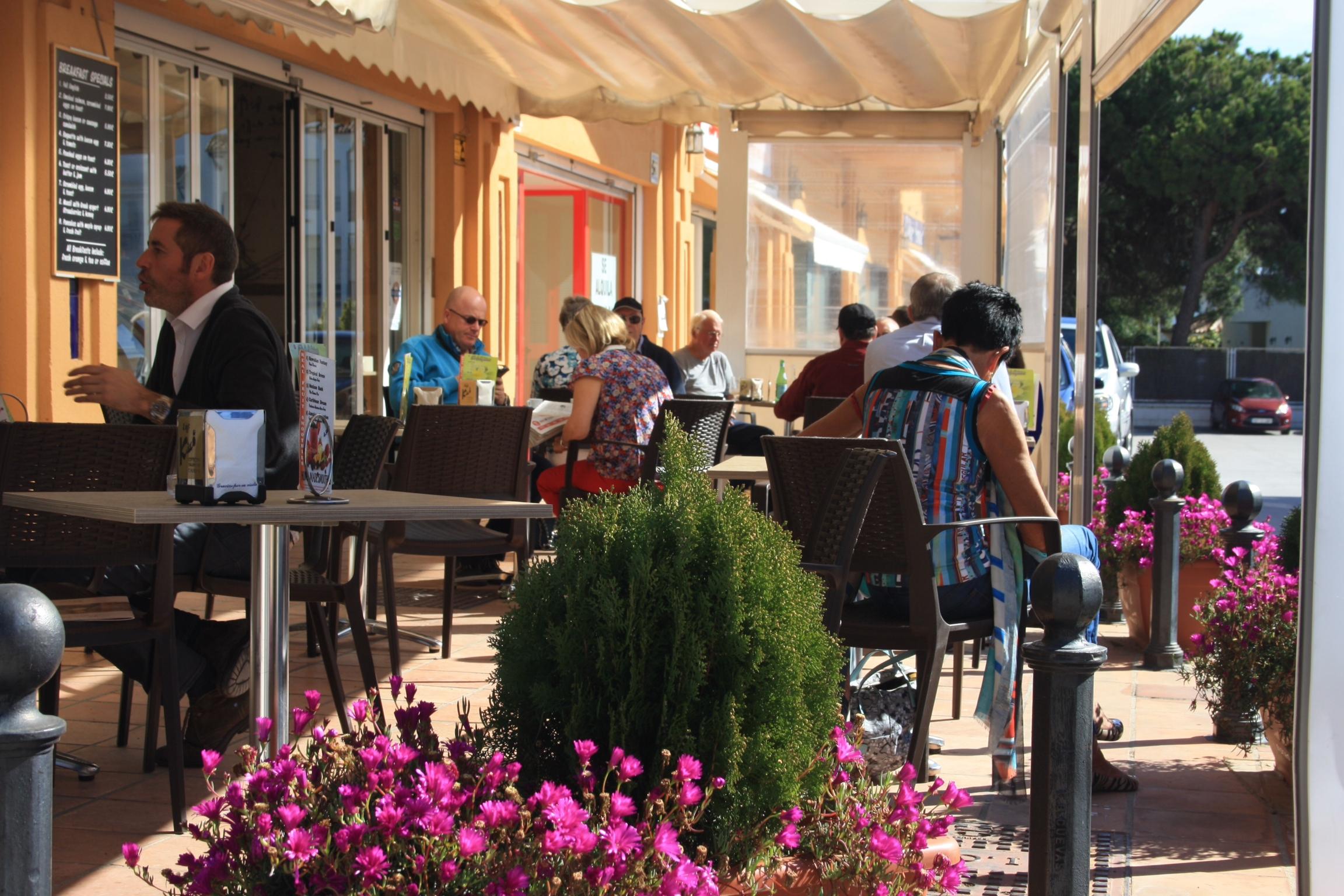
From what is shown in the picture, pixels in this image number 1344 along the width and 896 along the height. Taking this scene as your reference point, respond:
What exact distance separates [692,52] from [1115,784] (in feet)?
17.1

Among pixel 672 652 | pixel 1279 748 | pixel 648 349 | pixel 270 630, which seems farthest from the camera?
pixel 648 349

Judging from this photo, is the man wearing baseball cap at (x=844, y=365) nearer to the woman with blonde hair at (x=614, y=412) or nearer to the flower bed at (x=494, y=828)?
the woman with blonde hair at (x=614, y=412)

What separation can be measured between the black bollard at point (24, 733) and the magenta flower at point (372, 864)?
1.03ft

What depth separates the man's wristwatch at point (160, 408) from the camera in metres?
3.75

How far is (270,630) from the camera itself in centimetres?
284

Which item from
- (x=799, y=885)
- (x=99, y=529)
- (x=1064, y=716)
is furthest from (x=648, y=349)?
(x=799, y=885)

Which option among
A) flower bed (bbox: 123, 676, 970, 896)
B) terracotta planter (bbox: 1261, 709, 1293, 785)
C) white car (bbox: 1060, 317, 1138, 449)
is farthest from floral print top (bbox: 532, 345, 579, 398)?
white car (bbox: 1060, 317, 1138, 449)

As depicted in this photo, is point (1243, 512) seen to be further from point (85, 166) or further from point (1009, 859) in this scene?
point (85, 166)

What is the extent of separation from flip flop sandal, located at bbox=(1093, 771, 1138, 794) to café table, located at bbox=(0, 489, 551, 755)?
1777mm

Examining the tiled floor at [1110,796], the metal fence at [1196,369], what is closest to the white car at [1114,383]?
the tiled floor at [1110,796]

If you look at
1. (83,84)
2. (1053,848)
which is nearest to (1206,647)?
(1053,848)

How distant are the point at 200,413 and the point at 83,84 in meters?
4.15

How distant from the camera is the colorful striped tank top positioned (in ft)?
11.8

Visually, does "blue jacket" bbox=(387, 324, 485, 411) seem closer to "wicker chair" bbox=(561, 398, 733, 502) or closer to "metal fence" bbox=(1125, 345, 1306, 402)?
"wicker chair" bbox=(561, 398, 733, 502)
